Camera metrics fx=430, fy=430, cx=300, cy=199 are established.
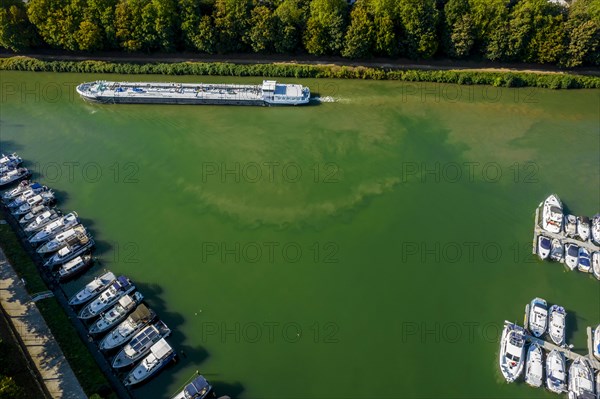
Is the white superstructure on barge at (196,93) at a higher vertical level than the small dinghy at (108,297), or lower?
higher

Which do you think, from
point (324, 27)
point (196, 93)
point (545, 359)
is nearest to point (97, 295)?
point (196, 93)

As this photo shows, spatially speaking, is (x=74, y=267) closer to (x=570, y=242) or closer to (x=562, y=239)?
(x=562, y=239)

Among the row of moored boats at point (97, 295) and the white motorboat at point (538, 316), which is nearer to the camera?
the row of moored boats at point (97, 295)

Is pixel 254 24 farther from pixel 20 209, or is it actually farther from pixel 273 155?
pixel 20 209

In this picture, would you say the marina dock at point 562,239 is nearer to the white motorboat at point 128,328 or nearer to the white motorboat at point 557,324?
the white motorboat at point 557,324

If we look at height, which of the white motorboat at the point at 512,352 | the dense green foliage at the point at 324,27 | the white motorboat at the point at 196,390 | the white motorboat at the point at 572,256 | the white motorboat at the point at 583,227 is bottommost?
the white motorboat at the point at 196,390

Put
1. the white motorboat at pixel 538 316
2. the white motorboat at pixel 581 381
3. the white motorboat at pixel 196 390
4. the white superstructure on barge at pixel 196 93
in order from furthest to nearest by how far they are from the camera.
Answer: the white superstructure on barge at pixel 196 93, the white motorboat at pixel 538 316, the white motorboat at pixel 581 381, the white motorboat at pixel 196 390

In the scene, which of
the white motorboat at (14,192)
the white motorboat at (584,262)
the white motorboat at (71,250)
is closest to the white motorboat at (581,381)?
the white motorboat at (584,262)

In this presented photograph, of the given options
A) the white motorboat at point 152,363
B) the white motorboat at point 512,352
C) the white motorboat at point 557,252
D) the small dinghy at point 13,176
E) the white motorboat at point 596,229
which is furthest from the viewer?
the small dinghy at point 13,176
